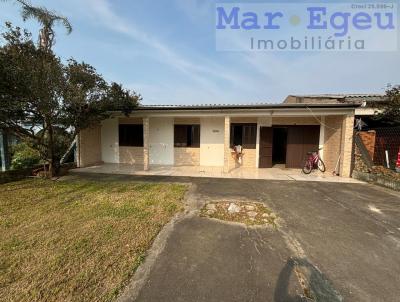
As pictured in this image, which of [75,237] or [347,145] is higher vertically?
[347,145]

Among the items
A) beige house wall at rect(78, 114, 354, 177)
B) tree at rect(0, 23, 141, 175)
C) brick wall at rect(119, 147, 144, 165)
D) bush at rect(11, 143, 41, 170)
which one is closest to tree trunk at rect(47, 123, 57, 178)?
tree at rect(0, 23, 141, 175)

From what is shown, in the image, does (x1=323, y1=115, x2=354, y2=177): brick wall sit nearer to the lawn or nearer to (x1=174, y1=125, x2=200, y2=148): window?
(x1=174, y1=125, x2=200, y2=148): window

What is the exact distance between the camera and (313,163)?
9625 mm

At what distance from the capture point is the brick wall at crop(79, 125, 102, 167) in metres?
10.2

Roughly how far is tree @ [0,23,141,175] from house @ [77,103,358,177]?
2.03 meters

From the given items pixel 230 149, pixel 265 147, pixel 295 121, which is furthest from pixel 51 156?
pixel 295 121

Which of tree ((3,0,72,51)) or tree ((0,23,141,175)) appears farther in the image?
tree ((3,0,72,51))

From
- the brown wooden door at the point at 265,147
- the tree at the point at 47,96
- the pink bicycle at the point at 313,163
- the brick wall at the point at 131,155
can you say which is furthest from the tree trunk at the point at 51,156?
the pink bicycle at the point at 313,163

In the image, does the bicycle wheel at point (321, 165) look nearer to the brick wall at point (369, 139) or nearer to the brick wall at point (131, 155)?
the brick wall at point (369, 139)

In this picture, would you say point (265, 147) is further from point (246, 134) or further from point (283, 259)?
point (283, 259)

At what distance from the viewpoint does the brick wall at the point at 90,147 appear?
33.4ft

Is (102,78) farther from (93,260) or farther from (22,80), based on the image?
(93,260)

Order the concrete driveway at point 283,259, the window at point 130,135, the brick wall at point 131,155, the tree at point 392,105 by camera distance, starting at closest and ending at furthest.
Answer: the concrete driveway at point 283,259 < the tree at point 392,105 < the window at point 130,135 < the brick wall at point 131,155

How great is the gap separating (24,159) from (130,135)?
4.64 m
